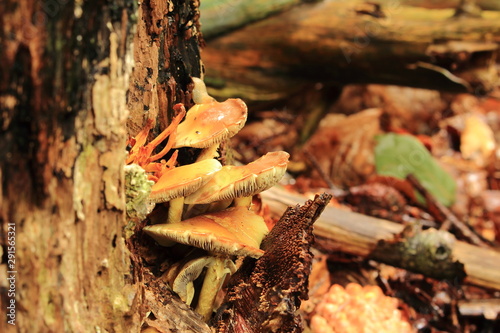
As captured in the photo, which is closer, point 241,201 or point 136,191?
point 136,191

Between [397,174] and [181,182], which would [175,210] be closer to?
[181,182]

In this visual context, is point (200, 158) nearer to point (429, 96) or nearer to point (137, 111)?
point (137, 111)

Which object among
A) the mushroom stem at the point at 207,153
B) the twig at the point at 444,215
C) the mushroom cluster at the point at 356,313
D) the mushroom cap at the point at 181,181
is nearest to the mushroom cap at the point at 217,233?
the mushroom cap at the point at 181,181

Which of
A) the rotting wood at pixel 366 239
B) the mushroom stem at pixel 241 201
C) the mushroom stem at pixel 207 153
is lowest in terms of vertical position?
the rotting wood at pixel 366 239

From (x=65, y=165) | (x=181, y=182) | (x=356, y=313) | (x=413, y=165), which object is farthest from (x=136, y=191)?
(x=413, y=165)

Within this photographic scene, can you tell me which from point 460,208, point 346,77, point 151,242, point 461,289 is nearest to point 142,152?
point 151,242

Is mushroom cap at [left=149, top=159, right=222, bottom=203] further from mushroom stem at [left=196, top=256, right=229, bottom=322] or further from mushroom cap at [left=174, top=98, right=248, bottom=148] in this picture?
mushroom stem at [left=196, top=256, right=229, bottom=322]

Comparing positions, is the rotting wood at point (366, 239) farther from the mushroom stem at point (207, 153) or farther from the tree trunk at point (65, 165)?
the tree trunk at point (65, 165)
